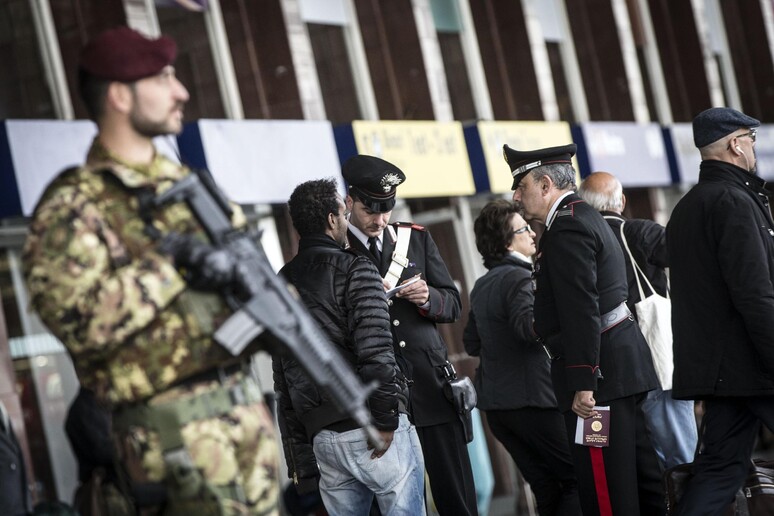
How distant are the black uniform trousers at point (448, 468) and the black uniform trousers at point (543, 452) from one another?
28.1 inches

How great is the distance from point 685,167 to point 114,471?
1506 centimetres

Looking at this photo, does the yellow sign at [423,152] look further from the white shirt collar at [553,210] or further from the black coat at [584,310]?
the black coat at [584,310]

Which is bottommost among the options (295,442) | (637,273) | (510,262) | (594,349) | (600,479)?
(600,479)

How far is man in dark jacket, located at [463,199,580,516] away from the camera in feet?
23.8

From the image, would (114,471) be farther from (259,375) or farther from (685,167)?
(685,167)

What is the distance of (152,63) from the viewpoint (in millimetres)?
3979

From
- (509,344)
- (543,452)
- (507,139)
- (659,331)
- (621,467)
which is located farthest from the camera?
(507,139)

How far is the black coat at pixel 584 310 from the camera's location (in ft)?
20.2

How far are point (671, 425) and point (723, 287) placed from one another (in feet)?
5.42

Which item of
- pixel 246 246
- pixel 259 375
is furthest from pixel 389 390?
pixel 259 375

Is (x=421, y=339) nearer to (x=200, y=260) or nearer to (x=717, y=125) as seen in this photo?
(x=717, y=125)

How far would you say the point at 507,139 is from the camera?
14.6m

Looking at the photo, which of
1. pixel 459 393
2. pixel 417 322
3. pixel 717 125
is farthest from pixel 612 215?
pixel 459 393

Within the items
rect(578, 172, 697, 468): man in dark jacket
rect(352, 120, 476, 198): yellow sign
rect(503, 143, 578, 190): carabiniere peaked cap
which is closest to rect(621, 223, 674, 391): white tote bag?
rect(578, 172, 697, 468): man in dark jacket
